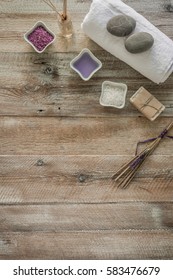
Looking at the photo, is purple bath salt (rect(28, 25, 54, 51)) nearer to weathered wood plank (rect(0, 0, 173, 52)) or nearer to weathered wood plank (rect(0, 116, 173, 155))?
weathered wood plank (rect(0, 0, 173, 52))

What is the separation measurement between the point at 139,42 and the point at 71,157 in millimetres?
421

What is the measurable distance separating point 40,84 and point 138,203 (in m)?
0.50

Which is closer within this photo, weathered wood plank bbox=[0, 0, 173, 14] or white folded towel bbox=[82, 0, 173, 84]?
white folded towel bbox=[82, 0, 173, 84]

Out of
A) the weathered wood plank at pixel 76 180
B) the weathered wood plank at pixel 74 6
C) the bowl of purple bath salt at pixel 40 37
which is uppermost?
the weathered wood plank at pixel 74 6

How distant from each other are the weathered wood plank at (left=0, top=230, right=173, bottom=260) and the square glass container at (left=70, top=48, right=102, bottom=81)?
511mm

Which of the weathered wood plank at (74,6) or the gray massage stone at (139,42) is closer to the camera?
the gray massage stone at (139,42)

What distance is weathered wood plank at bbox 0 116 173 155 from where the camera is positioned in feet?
4.92

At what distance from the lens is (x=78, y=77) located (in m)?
1.52

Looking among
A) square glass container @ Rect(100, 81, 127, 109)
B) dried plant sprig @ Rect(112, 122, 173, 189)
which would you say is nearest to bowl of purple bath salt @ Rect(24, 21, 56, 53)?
square glass container @ Rect(100, 81, 127, 109)

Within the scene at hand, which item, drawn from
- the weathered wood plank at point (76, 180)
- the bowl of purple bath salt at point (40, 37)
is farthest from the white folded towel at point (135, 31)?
the weathered wood plank at point (76, 180)

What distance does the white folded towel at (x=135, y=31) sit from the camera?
1439 mm

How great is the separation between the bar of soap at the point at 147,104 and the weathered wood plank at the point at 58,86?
0.03 metres

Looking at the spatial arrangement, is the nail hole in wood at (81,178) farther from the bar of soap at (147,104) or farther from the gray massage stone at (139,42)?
the gray massage stone at (139,42)

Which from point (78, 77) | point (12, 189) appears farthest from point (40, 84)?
point (12, 189)
